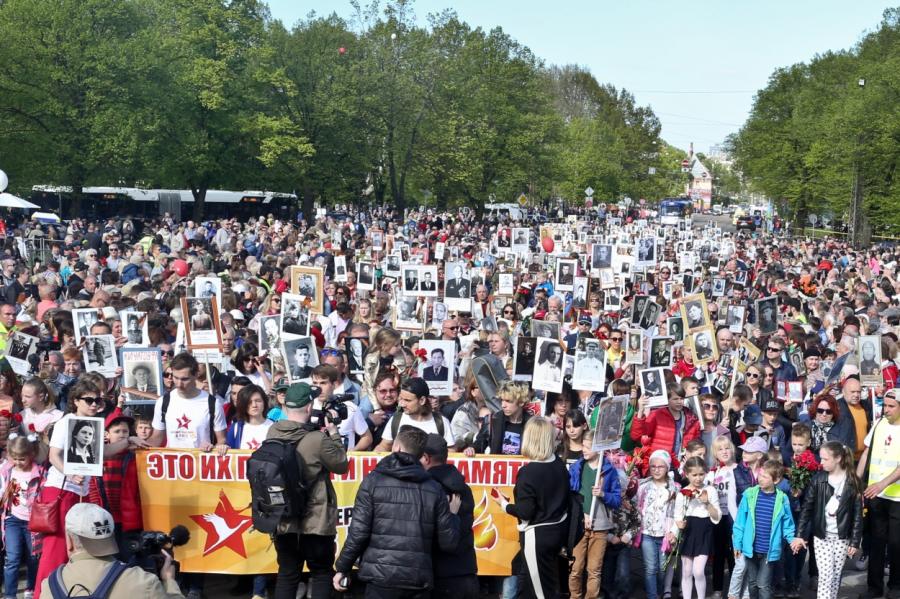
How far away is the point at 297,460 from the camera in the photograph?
→ 675cm

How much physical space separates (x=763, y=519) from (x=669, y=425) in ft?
4.44

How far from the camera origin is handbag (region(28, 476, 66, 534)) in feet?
25.1

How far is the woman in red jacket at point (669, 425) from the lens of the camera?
32.7 feet

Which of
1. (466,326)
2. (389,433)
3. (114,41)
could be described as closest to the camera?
(389,433)

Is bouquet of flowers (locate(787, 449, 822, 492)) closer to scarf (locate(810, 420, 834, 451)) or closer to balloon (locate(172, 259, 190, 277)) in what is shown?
scarf (locate(810, 420, 834, 451))

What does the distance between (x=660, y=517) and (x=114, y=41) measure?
1622 inches

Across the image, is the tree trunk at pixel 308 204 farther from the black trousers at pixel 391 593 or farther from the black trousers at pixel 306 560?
the black trousers at pixel 391 593

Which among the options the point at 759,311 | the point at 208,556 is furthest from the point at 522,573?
the point at 759,311

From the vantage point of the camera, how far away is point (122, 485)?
322 inches

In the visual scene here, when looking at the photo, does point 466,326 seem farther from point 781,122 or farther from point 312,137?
point 781,122

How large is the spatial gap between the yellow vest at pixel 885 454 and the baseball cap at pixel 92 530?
6802mm

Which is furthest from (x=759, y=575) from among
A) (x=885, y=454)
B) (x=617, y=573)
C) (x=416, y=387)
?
(x=416, y=387)

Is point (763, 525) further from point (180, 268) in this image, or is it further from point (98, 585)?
point (180, 268)

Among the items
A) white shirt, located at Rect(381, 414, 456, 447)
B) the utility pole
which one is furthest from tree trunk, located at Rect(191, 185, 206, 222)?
white shirt, located at Rect(381, 414, 456, 447)
